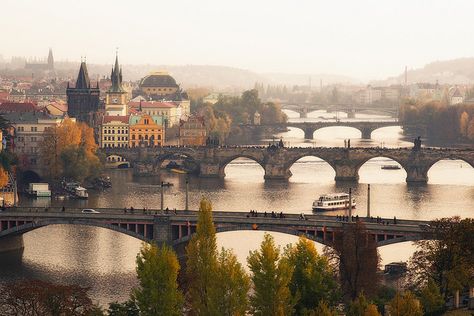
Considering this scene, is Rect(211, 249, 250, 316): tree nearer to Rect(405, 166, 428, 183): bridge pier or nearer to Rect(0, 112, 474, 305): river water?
Rect(0, 112, 474, 305): river water

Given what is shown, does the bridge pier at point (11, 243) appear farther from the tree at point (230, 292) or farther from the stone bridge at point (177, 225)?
the tree at point (230, 292)

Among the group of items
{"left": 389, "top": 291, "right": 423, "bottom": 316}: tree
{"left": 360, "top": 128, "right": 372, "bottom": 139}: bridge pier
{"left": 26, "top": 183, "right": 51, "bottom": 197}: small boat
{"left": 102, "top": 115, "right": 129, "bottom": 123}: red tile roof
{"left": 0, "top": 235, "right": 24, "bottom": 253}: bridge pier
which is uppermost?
{"left": 102, "top": 115, "right": 129, "bottom": 123}: red tile roof

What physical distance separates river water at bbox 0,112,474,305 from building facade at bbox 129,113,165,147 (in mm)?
6074

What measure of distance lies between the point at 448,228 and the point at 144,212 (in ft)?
50.7

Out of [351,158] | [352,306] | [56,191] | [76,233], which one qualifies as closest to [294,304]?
[352,306]

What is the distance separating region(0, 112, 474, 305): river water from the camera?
54125mm

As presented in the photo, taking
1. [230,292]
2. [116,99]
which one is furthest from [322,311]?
[116,99]

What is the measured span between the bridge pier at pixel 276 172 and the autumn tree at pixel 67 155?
11.3 metres

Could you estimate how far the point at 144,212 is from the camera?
2271 inches

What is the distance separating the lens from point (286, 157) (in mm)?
94125

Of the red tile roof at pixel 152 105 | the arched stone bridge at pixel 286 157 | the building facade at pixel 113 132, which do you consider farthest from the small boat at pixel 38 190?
the red tile roof at pixel 152 105

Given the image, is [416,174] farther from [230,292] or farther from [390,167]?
[230,292]

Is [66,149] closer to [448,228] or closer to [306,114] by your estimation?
[448,228]

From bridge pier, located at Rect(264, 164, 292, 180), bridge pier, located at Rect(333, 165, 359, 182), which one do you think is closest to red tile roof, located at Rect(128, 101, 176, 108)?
bridge pier, located at Rect(264, 164, 292, 180)
